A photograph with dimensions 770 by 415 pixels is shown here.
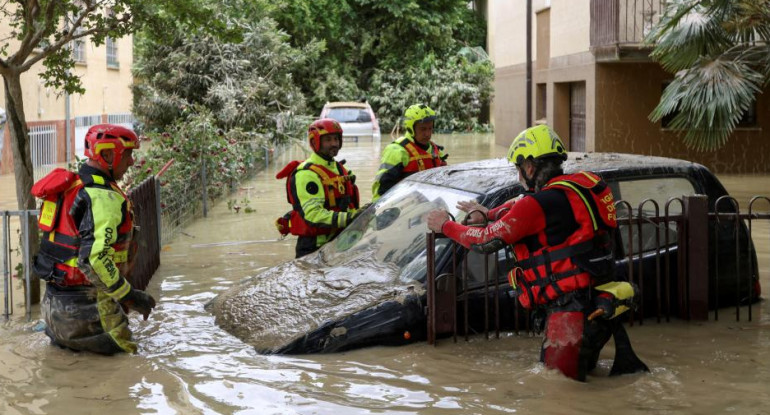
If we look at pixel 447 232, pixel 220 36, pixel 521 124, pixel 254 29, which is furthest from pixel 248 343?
pixel 521 124

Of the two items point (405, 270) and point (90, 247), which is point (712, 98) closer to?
point (405, 270)

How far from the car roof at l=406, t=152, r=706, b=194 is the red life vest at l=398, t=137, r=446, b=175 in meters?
0.96

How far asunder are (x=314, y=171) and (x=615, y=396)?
124 inches

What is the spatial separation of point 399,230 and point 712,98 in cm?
777

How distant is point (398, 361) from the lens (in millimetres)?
5992

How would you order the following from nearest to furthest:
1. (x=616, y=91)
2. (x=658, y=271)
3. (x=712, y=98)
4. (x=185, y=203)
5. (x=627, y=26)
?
(x=658, y=271) → (x=712, y=98) → (x=185, y=203) → (x=627, y=26) → (x=616, y=91)

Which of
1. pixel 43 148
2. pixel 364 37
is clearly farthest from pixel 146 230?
pixel 364 37

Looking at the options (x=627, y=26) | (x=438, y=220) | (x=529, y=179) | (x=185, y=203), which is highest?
(x=627, y=26)

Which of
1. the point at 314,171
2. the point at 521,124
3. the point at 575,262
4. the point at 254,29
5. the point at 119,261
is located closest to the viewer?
the point at 575,262

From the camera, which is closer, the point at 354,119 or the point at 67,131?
the point at 67,131

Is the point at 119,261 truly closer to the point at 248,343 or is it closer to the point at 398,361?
the point at 248,343

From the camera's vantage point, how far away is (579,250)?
5.18 m

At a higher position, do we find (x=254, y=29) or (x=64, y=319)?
(x=254, y=29)

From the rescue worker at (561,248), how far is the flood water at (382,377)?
285 millimetres
